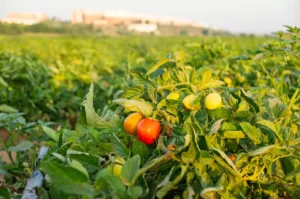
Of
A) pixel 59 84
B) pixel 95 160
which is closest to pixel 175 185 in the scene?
pixel 95 160

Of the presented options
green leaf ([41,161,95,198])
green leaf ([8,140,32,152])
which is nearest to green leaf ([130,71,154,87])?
green leaf ([41,161,95,198])

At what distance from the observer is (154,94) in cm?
140

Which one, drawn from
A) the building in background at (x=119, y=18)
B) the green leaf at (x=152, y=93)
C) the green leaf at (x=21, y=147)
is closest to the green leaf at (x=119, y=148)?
the green leaf at (x=152, y=93)

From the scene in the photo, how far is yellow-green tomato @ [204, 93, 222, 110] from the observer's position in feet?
4.39

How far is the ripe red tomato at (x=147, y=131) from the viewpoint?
4.17ft

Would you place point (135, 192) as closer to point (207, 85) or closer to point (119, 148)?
point (119, 148)

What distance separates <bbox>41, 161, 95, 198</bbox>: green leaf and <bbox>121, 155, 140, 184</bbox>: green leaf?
87 millimetres

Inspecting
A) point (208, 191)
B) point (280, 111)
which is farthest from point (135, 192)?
point (280, 111)

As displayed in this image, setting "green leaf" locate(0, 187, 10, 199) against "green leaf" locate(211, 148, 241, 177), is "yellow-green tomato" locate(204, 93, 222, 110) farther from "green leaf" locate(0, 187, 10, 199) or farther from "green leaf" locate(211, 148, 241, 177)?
"green leaf" locate(0, 187, 10, 199)

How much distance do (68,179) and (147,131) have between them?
0.30m

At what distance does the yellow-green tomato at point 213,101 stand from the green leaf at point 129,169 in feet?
1.07

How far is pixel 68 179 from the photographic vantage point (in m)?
1.05

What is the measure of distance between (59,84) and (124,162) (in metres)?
4.59

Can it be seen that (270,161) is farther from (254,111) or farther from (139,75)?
(139,75)
